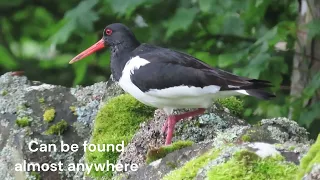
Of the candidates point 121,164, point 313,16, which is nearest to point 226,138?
point 121,164

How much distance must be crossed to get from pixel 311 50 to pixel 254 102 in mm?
778

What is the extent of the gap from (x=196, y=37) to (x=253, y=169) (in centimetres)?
419

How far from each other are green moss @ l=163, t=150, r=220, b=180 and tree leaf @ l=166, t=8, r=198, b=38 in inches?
109

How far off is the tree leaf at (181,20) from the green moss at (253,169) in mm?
3071

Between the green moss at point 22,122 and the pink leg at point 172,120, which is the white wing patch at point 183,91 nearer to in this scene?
the pink leg at point 172,120

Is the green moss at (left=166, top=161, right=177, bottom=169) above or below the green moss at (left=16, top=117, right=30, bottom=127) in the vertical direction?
below

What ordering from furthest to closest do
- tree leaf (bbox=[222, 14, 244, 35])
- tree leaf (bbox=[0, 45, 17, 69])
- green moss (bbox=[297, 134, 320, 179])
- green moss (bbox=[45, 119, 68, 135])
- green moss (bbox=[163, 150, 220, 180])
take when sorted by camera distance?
1. tree leaf (bbox=[0, 45, 17, 69])
2. tree leaf (bbox=[222, 14, 244, 35])
3. green moss (bbox=[45, 119, 68, 135])
4. green moss (bbox=[163, 150, 220, 180])
5. green moss (bbox=[297, 134, 320, 179])

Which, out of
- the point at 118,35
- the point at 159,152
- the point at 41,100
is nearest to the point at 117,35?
the point at 118,35

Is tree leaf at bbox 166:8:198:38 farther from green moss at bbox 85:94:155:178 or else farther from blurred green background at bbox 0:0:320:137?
green moss at bbox 85:94:155:178

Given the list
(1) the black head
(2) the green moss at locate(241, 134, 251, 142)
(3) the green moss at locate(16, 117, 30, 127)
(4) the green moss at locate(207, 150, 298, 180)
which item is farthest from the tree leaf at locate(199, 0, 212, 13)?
(4) the green moss at locate(207, 150, 298, 180)

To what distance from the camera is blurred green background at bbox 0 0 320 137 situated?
21.9 ft

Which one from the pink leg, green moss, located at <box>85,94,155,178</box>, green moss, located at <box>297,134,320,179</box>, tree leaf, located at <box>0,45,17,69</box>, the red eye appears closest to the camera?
green moss, located at <box>297,134,320,179</box>

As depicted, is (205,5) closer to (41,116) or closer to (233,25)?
(233,25)

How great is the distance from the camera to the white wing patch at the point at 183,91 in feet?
17.2
